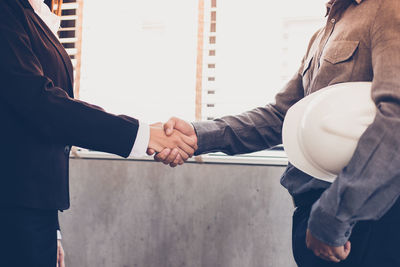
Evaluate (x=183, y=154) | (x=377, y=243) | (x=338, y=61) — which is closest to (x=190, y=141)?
(x=183, y=154)

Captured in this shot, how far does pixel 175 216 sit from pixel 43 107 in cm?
104

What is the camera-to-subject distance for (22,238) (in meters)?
0.85

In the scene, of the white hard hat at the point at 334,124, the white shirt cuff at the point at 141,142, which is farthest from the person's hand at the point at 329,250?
the white shirt cuff at the point at 141,142

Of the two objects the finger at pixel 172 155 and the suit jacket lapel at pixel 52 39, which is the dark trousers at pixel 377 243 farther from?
the suit jacket lapel at pixel 52 39

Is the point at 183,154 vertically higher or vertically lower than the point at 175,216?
higher

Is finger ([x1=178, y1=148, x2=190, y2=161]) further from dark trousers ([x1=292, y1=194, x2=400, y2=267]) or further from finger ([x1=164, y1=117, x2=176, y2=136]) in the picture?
dark trousers ([x1=292, y1=194, x2=400, y2=267])

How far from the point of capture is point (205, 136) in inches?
52.1

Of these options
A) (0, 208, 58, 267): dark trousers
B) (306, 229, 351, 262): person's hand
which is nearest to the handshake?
(0, 208, 58, 267): dark trousers

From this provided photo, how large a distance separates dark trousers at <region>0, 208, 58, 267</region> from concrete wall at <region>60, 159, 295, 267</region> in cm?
89

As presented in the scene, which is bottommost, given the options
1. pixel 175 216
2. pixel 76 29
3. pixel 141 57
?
pixel 175 216

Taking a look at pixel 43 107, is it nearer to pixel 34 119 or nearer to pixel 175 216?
pixel 34 119

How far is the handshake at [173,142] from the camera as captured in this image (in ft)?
4.41

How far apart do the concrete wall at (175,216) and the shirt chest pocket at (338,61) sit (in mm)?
828

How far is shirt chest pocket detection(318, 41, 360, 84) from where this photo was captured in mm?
861
